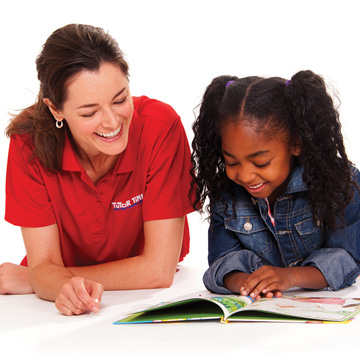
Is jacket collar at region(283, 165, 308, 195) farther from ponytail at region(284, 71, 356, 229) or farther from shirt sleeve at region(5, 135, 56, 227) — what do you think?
shirt sleeve at region(5, 135, 56, 227)

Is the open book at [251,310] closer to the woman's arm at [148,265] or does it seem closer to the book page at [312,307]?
the book page at [312,307]

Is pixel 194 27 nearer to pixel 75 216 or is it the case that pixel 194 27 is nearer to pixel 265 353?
pixel 75 216

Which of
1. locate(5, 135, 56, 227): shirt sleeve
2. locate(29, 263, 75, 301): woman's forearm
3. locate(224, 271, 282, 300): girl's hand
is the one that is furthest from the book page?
locate(5, 135, 56, 227): shirt sleeve

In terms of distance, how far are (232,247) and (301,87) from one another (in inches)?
26.1

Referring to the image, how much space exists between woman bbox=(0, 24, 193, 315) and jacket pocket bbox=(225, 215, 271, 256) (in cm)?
22

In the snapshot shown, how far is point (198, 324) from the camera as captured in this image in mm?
2012

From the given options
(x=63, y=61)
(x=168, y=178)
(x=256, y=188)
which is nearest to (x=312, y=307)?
(x=256, y=188)

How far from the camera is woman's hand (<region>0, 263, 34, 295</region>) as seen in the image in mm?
2688

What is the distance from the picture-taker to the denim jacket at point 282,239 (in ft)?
7.79

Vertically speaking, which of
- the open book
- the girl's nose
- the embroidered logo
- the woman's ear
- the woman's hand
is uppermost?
the woman's ear

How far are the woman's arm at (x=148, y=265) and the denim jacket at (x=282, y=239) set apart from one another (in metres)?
0.16

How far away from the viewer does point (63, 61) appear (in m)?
2.33

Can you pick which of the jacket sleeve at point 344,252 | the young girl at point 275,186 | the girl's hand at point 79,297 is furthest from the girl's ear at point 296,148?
the girl's hand at point 79,297

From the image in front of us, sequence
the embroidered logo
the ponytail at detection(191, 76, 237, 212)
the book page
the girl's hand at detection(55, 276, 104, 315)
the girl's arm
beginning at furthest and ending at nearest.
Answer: the embroidered logo → the girl's arm → the ponytail at detection(191, 76, 237, 212) → the girl's hand at detection(55, 276, 104, 315) → the book page
